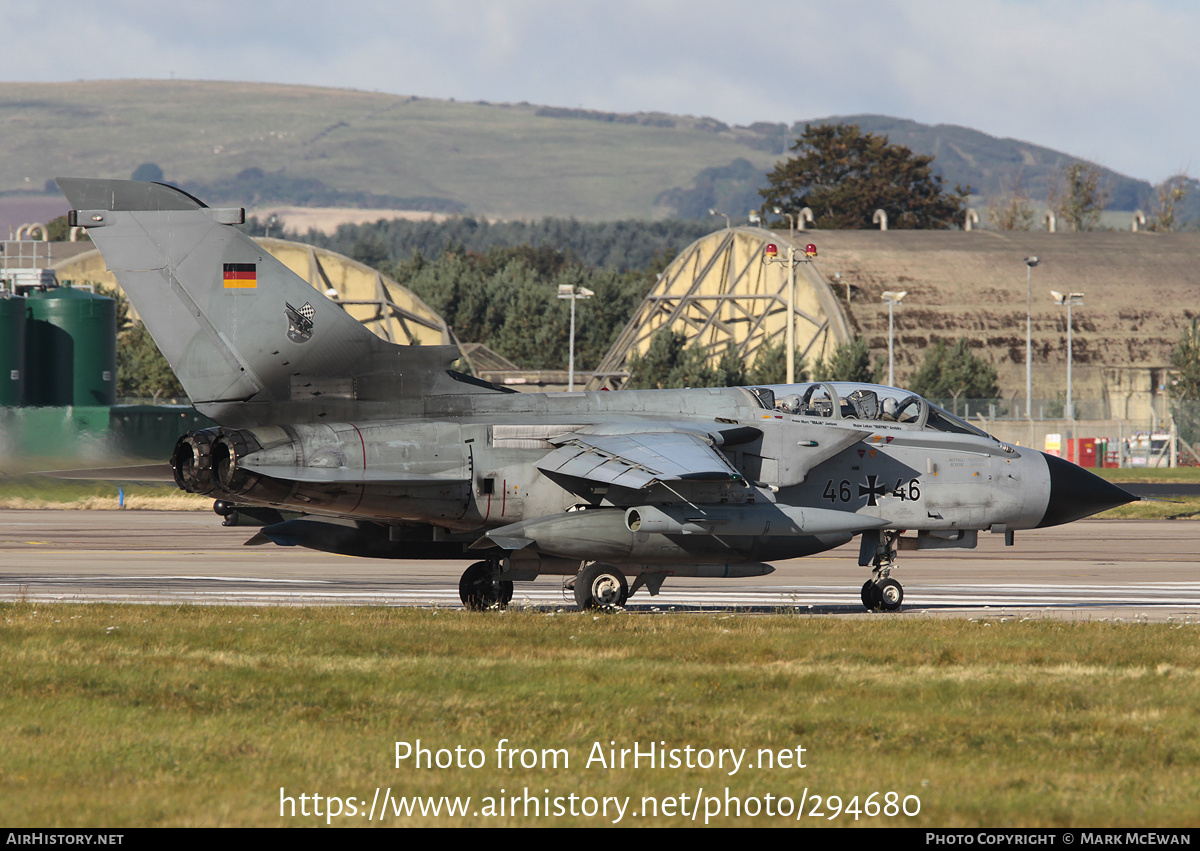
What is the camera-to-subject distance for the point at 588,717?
33.4 ft

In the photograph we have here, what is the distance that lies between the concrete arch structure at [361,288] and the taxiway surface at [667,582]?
166ft

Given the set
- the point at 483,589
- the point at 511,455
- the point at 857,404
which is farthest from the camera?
the point at 857,404

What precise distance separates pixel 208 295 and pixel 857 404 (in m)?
8.82

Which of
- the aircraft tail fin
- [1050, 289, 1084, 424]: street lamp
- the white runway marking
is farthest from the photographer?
[1050, 289, 1084, 424]: street lamp

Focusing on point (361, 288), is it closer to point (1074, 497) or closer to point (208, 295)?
point (208, 295)

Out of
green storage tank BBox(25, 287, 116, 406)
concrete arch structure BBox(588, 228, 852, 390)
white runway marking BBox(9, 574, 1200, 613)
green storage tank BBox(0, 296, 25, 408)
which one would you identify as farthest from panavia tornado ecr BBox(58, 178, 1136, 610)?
concrete arch structure BBox(588, 228, 852, 390)

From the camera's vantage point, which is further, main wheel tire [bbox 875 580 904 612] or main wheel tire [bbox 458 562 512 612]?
main wheel tire [bbox 875 580 904 612]

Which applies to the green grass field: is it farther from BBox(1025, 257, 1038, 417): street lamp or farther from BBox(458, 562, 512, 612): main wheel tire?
BBox(1025, 257, 1038, 417): street lamp

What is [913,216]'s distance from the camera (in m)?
127

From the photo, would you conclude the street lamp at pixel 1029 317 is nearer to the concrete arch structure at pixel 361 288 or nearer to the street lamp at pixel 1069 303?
the street lamp at pixel 1069 303

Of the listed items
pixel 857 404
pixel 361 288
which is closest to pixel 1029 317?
pixel 361 288

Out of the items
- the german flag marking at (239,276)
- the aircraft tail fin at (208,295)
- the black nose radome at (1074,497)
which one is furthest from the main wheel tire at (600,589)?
the black nose radome at (1074,497)

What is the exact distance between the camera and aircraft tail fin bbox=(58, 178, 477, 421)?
16422mm

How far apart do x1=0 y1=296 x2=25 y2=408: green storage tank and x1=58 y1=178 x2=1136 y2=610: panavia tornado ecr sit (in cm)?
3006
